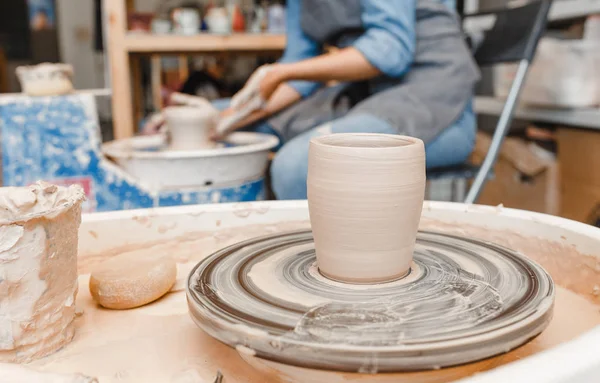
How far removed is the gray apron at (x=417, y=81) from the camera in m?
1.56

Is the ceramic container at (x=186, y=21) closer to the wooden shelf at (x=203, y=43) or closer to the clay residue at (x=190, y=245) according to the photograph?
the wooden shelf at (x=203, y=43)

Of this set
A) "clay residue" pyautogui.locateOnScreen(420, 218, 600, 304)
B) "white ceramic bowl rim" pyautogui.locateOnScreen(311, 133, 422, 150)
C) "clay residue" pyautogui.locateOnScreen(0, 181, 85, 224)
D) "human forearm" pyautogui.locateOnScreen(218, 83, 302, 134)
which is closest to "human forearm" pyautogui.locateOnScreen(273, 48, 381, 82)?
"human forearm" pyautogui.locateOnScreen(218, 83, 302, 134)

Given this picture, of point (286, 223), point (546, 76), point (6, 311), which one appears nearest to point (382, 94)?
point (286, 223)

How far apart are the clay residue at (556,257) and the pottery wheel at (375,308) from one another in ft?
0.39

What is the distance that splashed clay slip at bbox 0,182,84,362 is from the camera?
21.5 inches

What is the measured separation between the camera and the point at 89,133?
154 cm

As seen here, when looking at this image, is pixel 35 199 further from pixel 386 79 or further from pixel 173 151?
pixel 386 79

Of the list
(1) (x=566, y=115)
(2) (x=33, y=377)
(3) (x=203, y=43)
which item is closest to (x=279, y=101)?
(3) (x=203, y=43)

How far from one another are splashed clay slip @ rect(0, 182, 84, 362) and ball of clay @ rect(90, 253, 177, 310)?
0.24ft

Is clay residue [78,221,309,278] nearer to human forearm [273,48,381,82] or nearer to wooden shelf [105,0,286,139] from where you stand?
human forearm [273,48,381,82]

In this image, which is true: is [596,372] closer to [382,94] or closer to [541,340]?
[541,340]

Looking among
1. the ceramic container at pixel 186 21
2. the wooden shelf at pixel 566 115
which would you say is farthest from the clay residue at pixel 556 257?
the ceramic container at pixel 186 21

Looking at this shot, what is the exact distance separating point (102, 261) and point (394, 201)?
49 centimetres

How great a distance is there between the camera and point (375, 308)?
1.82ft
